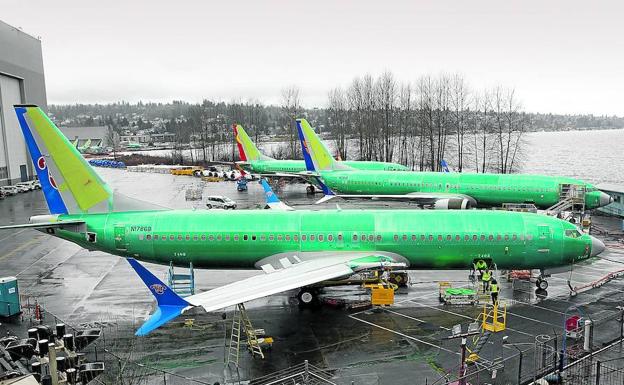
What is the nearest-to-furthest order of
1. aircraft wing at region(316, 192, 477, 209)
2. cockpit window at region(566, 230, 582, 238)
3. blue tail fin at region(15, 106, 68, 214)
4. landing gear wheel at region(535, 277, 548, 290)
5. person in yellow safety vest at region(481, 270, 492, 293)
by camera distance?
person in yellow safety vest at region(481, 270, 492, 293) → blue tail fin at region(15, 106, 68, 214) → cockpit window at region(566, 230, 582, 238) → landing gear wheel at region(535, 277, 548, 290) → aircraft wing at region(316, 192, 477, 209)

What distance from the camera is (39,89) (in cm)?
8606

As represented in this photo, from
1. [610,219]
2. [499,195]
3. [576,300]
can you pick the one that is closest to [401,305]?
[576,300]

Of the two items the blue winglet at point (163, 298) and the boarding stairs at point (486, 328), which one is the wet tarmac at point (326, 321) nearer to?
the boarding stairs at point (486, 328)

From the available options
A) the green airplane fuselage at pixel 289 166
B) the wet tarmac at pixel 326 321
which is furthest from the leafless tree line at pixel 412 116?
Result: the wet tarmac at pixel 326 321

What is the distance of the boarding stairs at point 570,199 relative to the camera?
4131cm

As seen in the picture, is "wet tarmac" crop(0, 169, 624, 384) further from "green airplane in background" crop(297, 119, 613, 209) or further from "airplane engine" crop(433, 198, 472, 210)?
"airplane engine" crop(433, 198, 472, 210)

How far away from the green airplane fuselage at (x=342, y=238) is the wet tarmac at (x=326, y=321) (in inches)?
95.0

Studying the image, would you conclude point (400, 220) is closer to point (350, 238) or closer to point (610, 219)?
point (350, 238)

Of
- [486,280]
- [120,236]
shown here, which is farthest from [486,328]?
[120,236]

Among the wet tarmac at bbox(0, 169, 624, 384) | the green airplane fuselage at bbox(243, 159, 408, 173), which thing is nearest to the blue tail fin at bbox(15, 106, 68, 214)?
the wet tarmac at bbox(0, 169, 624, 384)

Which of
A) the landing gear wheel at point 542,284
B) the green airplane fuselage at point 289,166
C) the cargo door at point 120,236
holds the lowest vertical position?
the landing gear wheel at point 542,284

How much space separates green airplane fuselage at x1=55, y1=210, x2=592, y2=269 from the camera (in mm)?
24141

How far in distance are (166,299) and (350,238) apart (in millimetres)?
10958

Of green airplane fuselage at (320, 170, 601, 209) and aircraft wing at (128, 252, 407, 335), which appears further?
green airplane fuselage at (320, 170, 601, 209)
